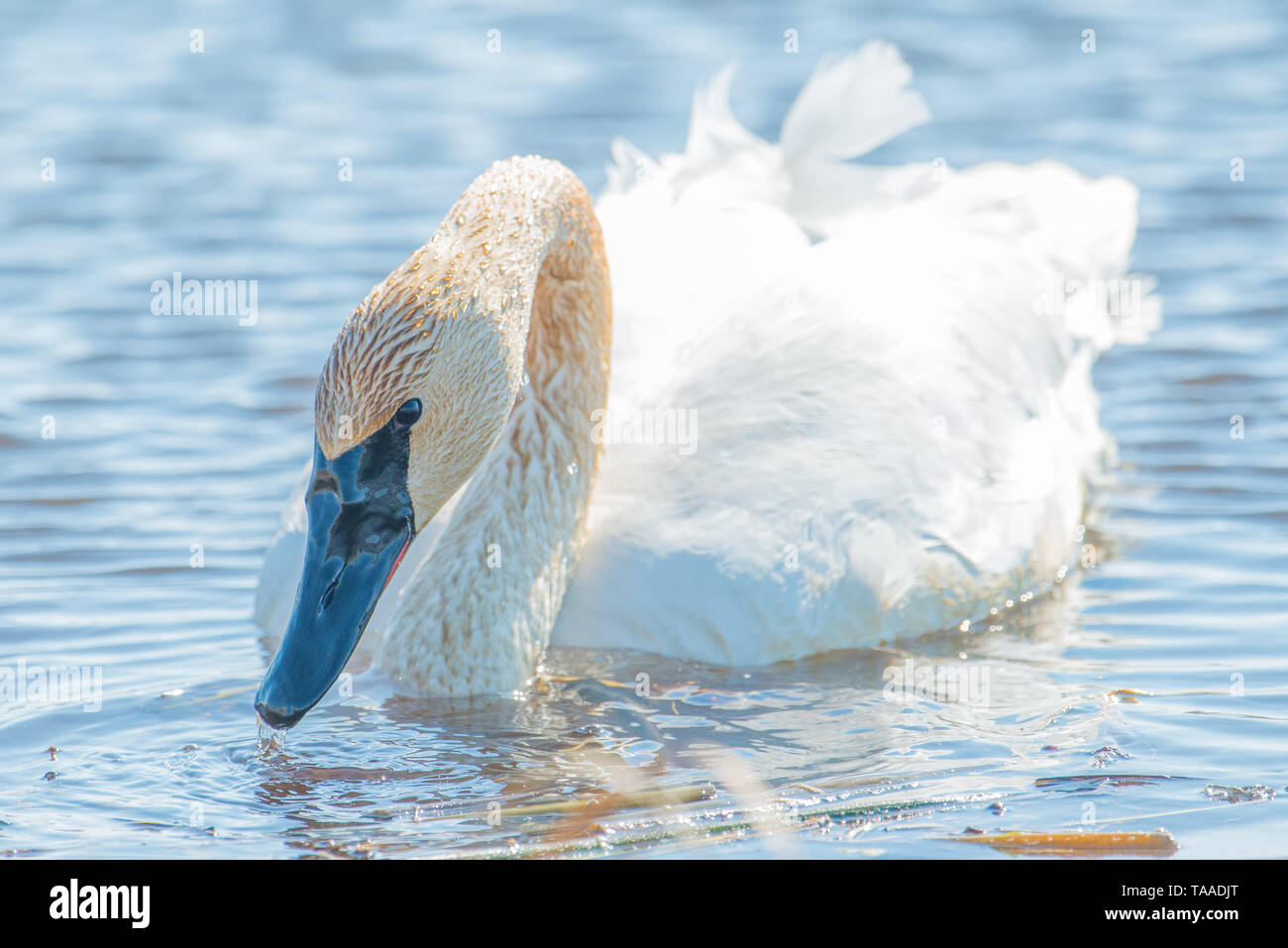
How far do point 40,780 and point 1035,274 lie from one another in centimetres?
466

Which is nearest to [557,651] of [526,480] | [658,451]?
[526,480]

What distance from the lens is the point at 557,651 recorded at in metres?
6.59

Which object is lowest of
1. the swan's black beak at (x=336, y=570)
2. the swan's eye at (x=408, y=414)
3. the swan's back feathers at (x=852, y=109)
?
the swan's black beak at (x=336, y=570)

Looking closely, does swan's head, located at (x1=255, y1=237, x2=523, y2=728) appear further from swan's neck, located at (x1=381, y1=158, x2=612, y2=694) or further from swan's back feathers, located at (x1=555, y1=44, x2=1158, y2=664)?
swan's back feathers, located at (x1=555, y1=44, x2=1158, y2=664)

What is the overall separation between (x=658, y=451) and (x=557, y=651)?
2.59 feet

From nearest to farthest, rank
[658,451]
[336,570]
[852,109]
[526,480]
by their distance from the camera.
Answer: [336,570], [526,480], [658,451], [852,109]

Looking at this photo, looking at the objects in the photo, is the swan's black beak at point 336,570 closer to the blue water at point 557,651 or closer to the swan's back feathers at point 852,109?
the blue water at point 557,651

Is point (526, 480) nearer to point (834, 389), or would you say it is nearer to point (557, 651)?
point (557, 651)

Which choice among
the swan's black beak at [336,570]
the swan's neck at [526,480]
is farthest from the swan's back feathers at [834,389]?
the swan's black beak at [336,570]

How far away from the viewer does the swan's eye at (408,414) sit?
17.6ft

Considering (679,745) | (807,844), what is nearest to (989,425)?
(679,745)

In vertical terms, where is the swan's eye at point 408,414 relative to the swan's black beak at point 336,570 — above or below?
above

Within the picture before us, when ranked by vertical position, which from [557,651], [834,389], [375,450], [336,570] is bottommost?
[557,651]

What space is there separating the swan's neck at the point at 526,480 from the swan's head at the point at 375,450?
21.1 inches
